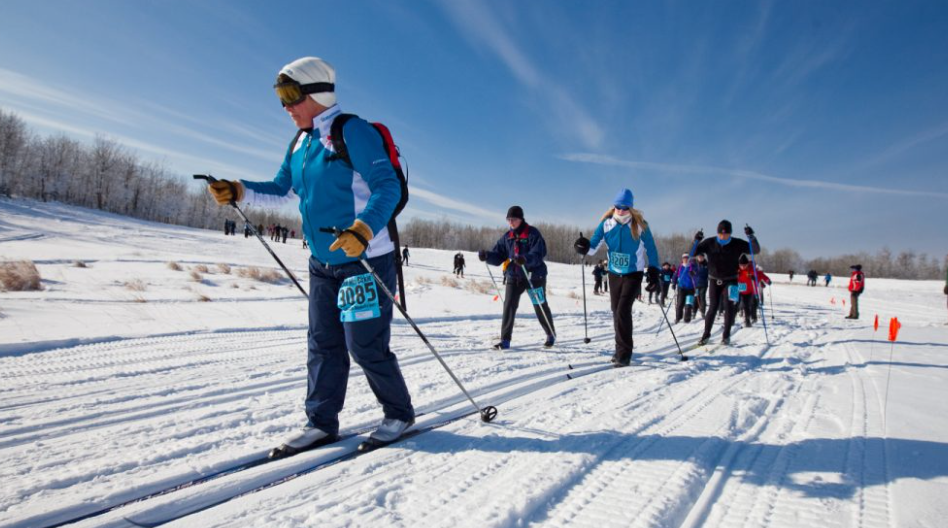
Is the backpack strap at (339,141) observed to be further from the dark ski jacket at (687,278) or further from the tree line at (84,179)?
the tree line at (84,179)

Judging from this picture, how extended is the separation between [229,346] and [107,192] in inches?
3175

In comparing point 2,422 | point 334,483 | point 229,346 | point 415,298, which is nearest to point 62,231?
point 415,298

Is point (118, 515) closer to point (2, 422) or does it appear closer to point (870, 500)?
point (2, 422)

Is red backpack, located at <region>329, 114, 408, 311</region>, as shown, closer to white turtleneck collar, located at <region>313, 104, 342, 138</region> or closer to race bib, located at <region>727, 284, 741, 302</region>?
white turtleneck collar, located at <region>313, 104, 342, 138</region>

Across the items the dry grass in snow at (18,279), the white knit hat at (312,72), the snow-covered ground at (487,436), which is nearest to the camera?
the snow-covered ground at (487,436)

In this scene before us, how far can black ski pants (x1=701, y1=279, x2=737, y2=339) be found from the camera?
270 inches

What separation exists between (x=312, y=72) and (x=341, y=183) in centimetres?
66

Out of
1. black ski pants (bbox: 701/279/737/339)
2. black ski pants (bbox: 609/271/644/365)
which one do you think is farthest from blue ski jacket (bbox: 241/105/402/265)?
black ski pants (bbox: 701/279/737/339)

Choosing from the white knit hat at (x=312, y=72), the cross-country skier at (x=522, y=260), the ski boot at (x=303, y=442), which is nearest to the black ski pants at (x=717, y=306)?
the cross-country skier at (x=522, y=260)

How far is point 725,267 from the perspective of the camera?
7.03 m

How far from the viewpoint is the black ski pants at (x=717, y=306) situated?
6.86 meters

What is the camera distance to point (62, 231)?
99.4 ft

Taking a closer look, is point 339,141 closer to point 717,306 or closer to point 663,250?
point 717,306

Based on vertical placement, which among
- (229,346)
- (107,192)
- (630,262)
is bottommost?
(229,346)
